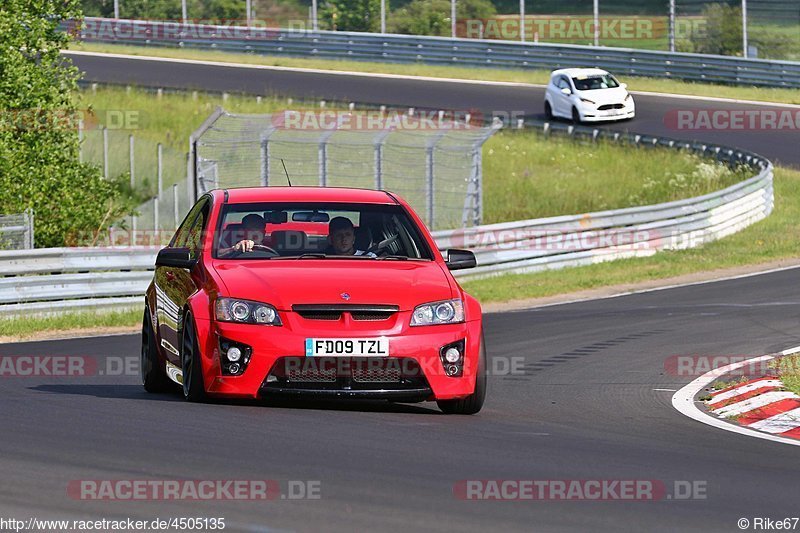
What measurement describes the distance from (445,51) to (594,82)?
31.9ft

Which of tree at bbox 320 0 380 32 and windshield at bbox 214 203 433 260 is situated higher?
tree at bbox 320 0 380 32

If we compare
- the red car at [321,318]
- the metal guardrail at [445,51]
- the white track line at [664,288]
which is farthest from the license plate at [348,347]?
the metal guardrail at [445,51]

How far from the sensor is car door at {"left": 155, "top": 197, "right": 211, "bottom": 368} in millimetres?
10039

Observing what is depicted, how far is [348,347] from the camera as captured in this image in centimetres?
899

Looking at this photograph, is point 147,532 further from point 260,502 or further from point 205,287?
point 205,287

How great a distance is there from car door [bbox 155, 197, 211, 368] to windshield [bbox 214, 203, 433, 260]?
0.87ft

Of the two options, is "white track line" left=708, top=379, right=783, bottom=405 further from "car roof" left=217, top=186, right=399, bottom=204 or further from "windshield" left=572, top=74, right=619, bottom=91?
"windshield" left=572, top=74, right=619, bottom=91

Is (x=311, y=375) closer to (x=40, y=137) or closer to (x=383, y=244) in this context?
(x=383, y=244)

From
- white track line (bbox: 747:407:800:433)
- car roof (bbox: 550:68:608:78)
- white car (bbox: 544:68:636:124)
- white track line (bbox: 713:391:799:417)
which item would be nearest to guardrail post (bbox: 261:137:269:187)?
white track line (bbox: 713:391:799:417)

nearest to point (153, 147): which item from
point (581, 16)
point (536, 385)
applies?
point (581, 16)

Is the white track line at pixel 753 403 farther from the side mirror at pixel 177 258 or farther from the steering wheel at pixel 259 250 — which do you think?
the side mirror at pixel 177 258

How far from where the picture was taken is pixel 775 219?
30.5 meters

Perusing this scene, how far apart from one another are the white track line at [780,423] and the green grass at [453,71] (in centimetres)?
3560

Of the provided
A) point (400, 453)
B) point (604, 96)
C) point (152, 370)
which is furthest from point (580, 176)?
point (400, 453)
